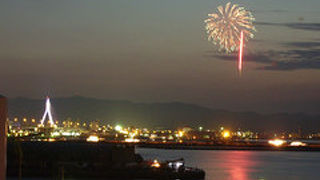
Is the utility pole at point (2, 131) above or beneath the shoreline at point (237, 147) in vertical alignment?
beneath

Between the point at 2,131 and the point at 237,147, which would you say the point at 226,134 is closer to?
the point at 237,147

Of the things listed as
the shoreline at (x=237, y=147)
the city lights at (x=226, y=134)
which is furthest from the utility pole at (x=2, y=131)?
the city lights at (x=226, y=134)

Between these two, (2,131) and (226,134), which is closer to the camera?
(2,131)

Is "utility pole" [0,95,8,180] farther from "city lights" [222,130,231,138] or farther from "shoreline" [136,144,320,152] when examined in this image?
"city lights" [222,130,231,138]

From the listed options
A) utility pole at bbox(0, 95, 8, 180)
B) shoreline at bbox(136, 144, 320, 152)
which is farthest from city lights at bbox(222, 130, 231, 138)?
utility pole at bbox(0, 95, 8, 180)

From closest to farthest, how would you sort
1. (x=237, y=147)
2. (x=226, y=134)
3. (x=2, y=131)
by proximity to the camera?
(x=2, y=131) < (x=237, y=147) < (x=226, y=134)

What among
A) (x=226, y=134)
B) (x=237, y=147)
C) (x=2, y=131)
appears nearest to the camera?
(x=2, y=131)

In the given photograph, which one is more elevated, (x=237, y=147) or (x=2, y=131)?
(x=237, y=147)

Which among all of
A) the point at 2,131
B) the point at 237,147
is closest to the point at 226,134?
Result: the point at 237,147

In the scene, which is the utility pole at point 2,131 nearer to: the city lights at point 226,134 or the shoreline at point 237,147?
the shoreline at point 237,147

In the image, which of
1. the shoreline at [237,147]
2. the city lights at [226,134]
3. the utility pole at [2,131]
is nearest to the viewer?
the utility pole at [2,131]

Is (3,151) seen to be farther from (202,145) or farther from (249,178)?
(202,145)
